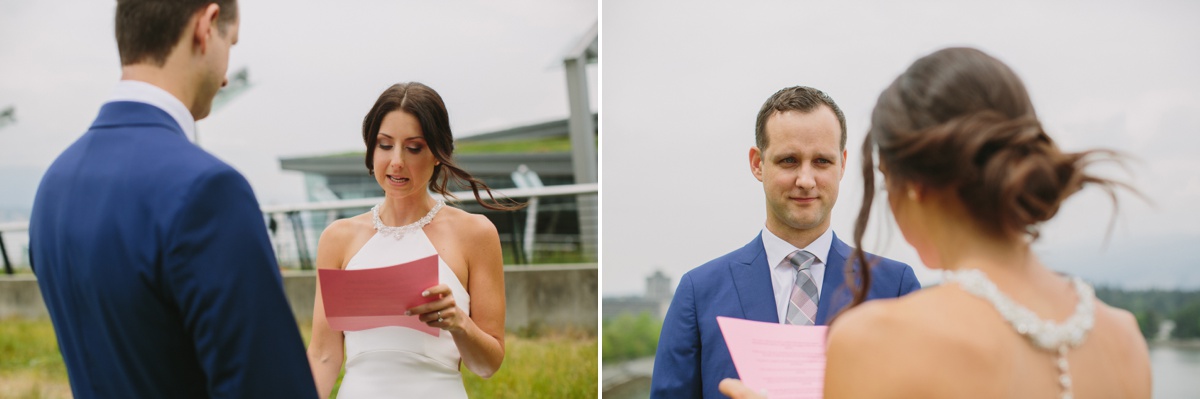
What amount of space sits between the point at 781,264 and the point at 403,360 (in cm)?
87

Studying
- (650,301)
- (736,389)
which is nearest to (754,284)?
(736,389)

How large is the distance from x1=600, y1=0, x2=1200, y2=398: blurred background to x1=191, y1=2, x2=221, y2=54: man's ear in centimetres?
224

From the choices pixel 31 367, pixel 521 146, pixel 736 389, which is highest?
pixel 736 389

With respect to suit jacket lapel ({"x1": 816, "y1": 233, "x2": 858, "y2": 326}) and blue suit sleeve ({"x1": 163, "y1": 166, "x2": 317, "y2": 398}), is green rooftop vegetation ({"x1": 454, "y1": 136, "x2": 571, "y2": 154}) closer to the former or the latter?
suit jacket lapel ({"x1": 816, "y1": 233, "x2": 858, "y2": 326})

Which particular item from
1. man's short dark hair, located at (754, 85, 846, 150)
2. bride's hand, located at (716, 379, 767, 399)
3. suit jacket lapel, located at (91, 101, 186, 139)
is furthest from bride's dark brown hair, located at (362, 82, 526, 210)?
bride's hand, located at (716, 379, 767, 399)

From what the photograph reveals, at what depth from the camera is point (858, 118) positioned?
3.17 meters

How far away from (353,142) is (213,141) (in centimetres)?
60

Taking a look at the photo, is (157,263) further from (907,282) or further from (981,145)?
(907,282)

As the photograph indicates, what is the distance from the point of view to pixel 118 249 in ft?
3.62

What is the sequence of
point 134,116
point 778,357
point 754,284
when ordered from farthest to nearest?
point 754,284 < point 778,357 < point 134,116

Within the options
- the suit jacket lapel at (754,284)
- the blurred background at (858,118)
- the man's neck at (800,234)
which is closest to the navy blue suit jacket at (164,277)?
the suit jacket lapel at (754,284)

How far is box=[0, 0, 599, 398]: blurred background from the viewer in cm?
393

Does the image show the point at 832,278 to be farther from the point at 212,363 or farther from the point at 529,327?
the point at 529,327

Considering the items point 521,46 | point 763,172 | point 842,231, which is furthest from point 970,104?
point 521,46
